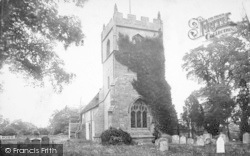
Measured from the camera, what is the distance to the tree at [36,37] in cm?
924

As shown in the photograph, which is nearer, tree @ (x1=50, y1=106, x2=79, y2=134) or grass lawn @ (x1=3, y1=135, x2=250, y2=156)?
grass lawn @ (x1=3, y1=135, x2=250, y2=156)

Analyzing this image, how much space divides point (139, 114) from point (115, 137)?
3961mm

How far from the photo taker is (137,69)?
867 inches

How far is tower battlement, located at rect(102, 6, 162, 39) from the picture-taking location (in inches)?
883

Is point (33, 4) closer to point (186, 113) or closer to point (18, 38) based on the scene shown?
point (18, 38)

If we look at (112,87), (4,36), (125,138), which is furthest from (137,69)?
(4,36)

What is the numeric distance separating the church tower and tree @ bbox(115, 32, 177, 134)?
1.70 ft

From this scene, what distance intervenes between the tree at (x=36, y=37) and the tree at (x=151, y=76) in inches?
425

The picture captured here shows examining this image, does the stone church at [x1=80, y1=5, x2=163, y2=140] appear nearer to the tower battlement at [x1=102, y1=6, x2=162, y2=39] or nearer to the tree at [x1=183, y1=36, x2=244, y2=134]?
the tower battlement at [x1=102, y1=6, x2=162, y2=39]

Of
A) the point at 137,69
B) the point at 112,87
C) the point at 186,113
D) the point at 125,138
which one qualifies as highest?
the point at 137,69

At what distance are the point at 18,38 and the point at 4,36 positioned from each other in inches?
34.9

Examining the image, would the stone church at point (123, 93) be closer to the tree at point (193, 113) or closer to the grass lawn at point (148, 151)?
the tree at point (193, 113)

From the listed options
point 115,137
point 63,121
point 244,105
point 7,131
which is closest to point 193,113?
point 244,105

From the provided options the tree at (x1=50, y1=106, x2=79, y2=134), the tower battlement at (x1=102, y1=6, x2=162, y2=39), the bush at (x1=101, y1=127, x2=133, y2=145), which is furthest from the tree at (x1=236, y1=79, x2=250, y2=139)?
the tree at (x1=50, y1=106, x2=79, y2=134)
